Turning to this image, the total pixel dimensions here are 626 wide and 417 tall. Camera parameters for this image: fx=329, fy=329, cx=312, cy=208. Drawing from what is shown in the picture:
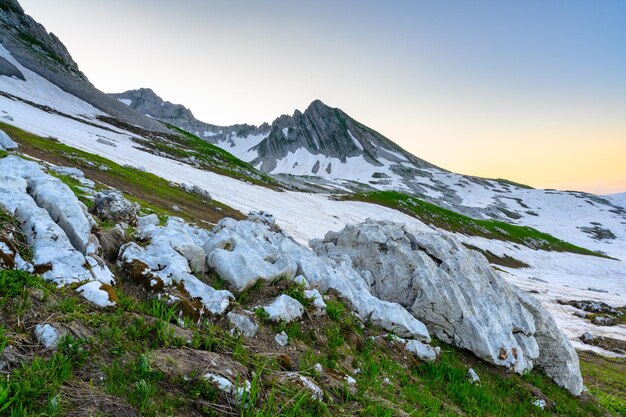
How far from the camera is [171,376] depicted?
6.00m

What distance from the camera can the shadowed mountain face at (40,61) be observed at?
124m

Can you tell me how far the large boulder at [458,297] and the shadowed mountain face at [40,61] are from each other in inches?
5645

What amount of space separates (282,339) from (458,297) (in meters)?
10.1

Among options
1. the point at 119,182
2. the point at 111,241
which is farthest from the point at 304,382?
the point at 119,182

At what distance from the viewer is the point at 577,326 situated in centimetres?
3769

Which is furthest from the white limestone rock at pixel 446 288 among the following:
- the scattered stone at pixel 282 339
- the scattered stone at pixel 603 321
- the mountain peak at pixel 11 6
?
the mountain peak at pixel 11 6

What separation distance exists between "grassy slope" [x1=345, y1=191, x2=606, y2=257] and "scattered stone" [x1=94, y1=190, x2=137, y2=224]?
103m

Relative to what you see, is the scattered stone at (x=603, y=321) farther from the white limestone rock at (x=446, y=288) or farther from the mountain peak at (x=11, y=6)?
the mountain peak at (x=11, y=6)

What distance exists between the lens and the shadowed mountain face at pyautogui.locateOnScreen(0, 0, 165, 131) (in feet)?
405

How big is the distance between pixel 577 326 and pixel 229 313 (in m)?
44.6

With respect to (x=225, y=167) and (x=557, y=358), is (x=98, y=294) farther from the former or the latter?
(x=225, y=167)

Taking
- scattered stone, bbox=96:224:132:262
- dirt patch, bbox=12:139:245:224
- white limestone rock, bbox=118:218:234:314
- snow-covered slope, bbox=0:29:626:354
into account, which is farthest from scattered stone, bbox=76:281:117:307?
snow-covered slope, bbox=0:29:626:354

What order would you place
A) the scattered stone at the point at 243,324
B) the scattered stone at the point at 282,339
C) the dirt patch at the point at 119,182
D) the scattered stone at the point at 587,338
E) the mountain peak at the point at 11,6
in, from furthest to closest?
1. the mountain peak at the point at 11,6
2. the dirt patch at the point at 119,182
3. the scattered stone at the point at 587,338
4. the scattered stone at the point at 282,339
5. the scattered stone at the point at 243,324

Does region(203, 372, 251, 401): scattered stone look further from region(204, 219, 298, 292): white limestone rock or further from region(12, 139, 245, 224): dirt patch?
region(12, 139, 245, 224): dirt patch
